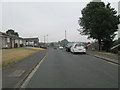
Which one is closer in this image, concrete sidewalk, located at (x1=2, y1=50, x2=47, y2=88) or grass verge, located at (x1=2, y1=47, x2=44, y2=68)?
concrete sidewalk, located at (x1=2, y1=50, x2=47, y2=88)

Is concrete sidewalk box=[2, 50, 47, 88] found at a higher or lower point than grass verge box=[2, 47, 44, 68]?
lower

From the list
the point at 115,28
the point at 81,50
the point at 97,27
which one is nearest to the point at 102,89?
the point at 81,50

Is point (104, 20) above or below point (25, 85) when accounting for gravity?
above

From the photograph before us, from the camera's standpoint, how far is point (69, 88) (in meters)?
5.73

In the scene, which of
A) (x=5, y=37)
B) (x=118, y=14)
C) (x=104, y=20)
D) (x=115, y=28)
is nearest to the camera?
(x=104, y=20)

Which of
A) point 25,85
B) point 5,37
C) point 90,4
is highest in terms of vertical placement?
point 90,4

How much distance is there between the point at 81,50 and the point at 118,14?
18.6 metres

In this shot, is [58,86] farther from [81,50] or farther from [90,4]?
[90,4]

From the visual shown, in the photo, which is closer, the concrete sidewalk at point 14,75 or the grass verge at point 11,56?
the concrete sidewalk at point 14,75

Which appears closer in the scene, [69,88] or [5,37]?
[69,88]

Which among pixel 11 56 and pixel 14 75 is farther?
pixel 11 56

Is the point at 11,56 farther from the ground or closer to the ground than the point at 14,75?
farther from the ground

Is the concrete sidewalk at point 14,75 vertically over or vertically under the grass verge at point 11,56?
under

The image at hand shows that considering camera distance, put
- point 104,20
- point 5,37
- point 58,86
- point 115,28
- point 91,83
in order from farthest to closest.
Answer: point 5,37 → point 115,28 → point 104,20 → point 91,83 → point 58,86
